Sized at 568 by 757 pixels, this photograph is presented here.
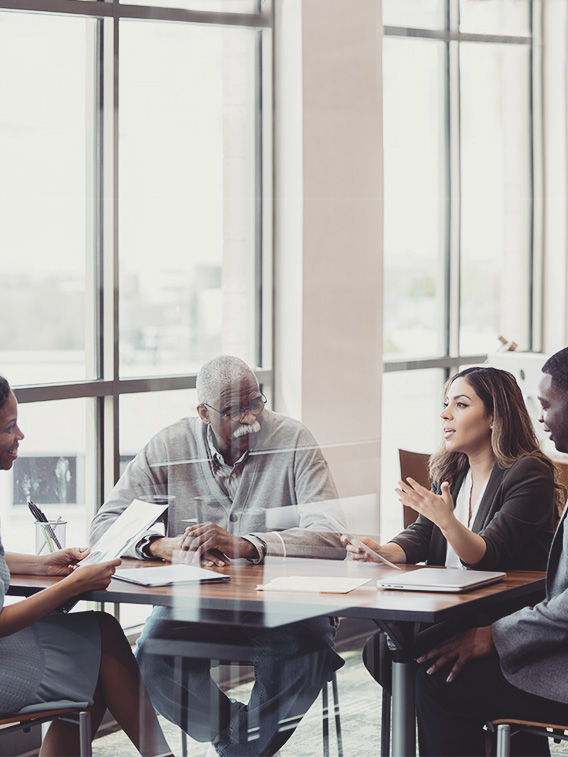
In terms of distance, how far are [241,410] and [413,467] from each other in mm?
581

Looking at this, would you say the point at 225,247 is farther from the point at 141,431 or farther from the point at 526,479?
the point at 526,479

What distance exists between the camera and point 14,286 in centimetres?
263

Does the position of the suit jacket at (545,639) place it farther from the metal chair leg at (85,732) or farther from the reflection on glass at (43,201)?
the reflection on glass at (43,201)

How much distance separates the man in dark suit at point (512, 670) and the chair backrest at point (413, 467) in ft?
2.11

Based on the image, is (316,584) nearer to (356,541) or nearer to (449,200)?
(356,541)

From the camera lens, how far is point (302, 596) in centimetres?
219

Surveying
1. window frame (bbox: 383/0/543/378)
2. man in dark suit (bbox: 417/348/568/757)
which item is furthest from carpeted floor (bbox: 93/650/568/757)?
window frame (bbox: 383/0/543/378)

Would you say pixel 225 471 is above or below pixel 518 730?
above

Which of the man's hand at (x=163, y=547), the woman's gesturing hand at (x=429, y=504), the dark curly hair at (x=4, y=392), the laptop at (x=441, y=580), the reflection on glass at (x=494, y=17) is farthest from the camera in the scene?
the reflection on glass at (x=494, y=17)

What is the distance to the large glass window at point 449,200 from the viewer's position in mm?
2895

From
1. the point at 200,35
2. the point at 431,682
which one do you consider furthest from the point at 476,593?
the point at 200,35

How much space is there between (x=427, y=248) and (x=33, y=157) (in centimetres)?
121

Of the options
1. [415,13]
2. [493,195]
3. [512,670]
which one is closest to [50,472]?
[512,670]

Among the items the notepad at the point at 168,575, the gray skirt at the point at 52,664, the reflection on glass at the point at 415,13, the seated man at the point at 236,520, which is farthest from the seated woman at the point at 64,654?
the reflection on glass at the point at 415,13
